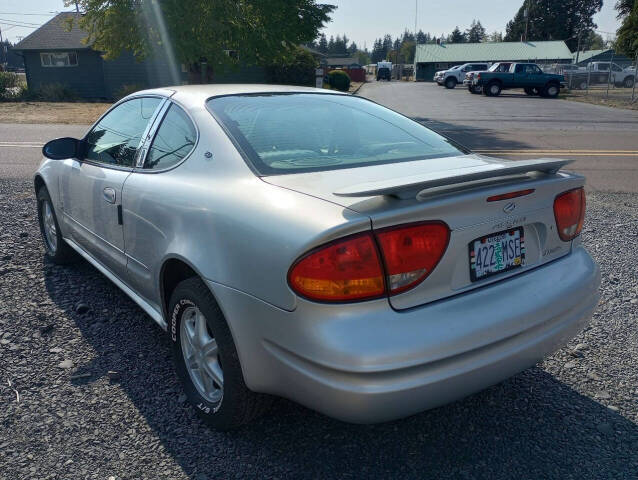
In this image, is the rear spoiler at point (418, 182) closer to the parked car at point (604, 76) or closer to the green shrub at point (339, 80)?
the green shrub at point (339, 80)

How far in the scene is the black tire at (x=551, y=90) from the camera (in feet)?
108

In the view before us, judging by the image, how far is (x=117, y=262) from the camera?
3.41m

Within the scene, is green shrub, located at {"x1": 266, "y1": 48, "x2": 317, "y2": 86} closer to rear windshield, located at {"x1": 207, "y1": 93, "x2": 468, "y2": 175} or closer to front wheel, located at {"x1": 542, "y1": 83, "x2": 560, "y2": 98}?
front wheel, located at {"x1": 542, "y1": 83, "x2": 560, "y2": 98}

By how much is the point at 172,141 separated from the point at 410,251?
1.61 meters

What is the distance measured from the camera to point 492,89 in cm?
3384

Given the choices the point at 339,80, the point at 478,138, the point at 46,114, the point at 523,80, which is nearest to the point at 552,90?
the point at 523,80

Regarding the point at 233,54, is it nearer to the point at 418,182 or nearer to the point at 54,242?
the point at 54,242

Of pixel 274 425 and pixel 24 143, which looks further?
pixel 24 143

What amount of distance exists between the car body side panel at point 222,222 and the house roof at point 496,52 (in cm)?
6900

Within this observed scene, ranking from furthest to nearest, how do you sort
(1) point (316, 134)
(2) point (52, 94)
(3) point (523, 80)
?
1. (3) point (523, 80)
2. (2) point (52, 94)
3. (1) point (316, 134)

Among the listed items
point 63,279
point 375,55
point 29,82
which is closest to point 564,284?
point 63,279

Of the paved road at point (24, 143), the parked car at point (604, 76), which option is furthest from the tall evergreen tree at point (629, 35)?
the paved road at point (24, 143)

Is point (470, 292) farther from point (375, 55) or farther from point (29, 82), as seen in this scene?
point (375, 55)

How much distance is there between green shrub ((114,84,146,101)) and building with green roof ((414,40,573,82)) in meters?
A: 47.0
